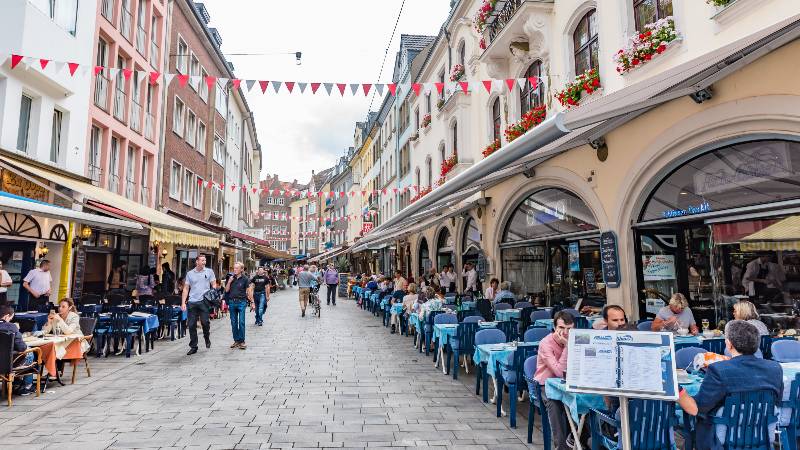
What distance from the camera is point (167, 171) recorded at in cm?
1964

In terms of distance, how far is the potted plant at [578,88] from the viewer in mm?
9484

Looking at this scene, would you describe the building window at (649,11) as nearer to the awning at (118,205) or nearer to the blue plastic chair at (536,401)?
→ the blue plastic chair at (536,401)

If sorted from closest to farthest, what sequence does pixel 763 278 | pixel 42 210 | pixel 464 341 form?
pixel 763 278 < pixel 464 341 < pixel 42 210

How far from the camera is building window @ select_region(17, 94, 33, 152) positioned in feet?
36.7

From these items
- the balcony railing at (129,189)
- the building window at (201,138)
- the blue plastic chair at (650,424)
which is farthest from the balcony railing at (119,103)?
the blue plastic chair at (650,424)

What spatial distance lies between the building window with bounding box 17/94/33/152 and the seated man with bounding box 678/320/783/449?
13.8m

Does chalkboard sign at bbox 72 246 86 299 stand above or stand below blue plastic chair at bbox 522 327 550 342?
above

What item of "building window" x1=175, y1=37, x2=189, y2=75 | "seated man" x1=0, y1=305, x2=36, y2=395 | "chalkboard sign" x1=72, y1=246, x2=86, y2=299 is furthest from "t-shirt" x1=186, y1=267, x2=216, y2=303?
"building window" x1=175, y1=37, x2=189, y2=75

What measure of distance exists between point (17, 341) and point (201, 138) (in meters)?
20.1

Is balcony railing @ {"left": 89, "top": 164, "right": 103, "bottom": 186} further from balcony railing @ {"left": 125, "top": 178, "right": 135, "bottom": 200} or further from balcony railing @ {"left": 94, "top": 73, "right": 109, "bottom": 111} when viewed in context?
balcony railing @ {"left": 94, "top": 73, "right": 109, "bottom": 111}

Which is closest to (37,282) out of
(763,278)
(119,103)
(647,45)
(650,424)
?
(119,103)

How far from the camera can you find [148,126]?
59.0 feet

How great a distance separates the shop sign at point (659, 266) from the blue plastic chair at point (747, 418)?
5841 millimetres

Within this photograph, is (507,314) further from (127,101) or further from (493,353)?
(127,101)
